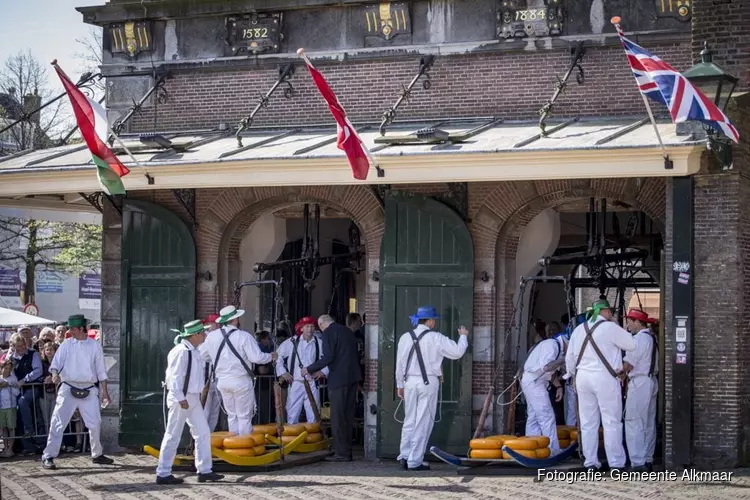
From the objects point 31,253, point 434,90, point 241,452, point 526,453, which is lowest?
point 241,452

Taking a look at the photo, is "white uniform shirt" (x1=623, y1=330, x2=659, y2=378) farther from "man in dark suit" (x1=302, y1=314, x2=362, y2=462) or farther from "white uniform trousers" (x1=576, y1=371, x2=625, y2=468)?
"man in dark suit" (x1=302, y1=314, x2=362, y2=462)

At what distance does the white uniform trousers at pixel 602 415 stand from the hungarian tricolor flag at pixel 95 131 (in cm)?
614

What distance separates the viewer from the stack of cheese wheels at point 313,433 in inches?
680

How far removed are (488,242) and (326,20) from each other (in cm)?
408

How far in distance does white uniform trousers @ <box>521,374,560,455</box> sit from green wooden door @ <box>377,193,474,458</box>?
2.80 feet

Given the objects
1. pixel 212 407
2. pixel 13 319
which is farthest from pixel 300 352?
pixel 13 319

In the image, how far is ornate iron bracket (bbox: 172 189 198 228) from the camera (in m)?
18.5

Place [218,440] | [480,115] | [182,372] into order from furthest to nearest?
[480,115] < [218,440] < [182,372]

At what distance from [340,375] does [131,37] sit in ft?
20.4

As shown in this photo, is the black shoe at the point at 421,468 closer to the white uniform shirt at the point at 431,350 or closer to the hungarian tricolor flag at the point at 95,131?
the white uniform shirt at the point at 431,350

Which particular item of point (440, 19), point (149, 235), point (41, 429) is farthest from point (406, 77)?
point (41, 429)

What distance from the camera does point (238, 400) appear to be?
16.5 metres

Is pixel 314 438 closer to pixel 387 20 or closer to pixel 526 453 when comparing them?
pixel 526 453

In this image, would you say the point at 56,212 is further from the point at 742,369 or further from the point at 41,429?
the point at 742,369
